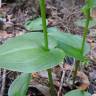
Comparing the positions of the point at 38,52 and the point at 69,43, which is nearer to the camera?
the point at 38,52

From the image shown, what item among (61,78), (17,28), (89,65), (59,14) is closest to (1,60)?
(61,78)

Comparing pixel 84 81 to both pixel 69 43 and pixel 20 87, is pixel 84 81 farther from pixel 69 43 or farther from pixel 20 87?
pixel 20 87

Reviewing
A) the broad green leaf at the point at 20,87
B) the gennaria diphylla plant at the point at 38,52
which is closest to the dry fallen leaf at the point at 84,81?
the gennaria diphylla plant at the point at 38,52

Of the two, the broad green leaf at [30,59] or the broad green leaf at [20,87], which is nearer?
the broad green leaf at [30,59]

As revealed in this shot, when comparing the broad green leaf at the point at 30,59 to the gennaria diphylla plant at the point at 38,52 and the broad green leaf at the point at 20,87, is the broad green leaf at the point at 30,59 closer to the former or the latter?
the gennaria diphylla plant at the point at 38,52

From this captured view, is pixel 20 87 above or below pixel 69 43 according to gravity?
below

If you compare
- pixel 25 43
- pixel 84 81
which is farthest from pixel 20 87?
pixel 84 81

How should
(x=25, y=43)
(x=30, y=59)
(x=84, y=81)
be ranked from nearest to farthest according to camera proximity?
(x=30, y=59) → (x=25, y=43) → (x=84, y=81)
